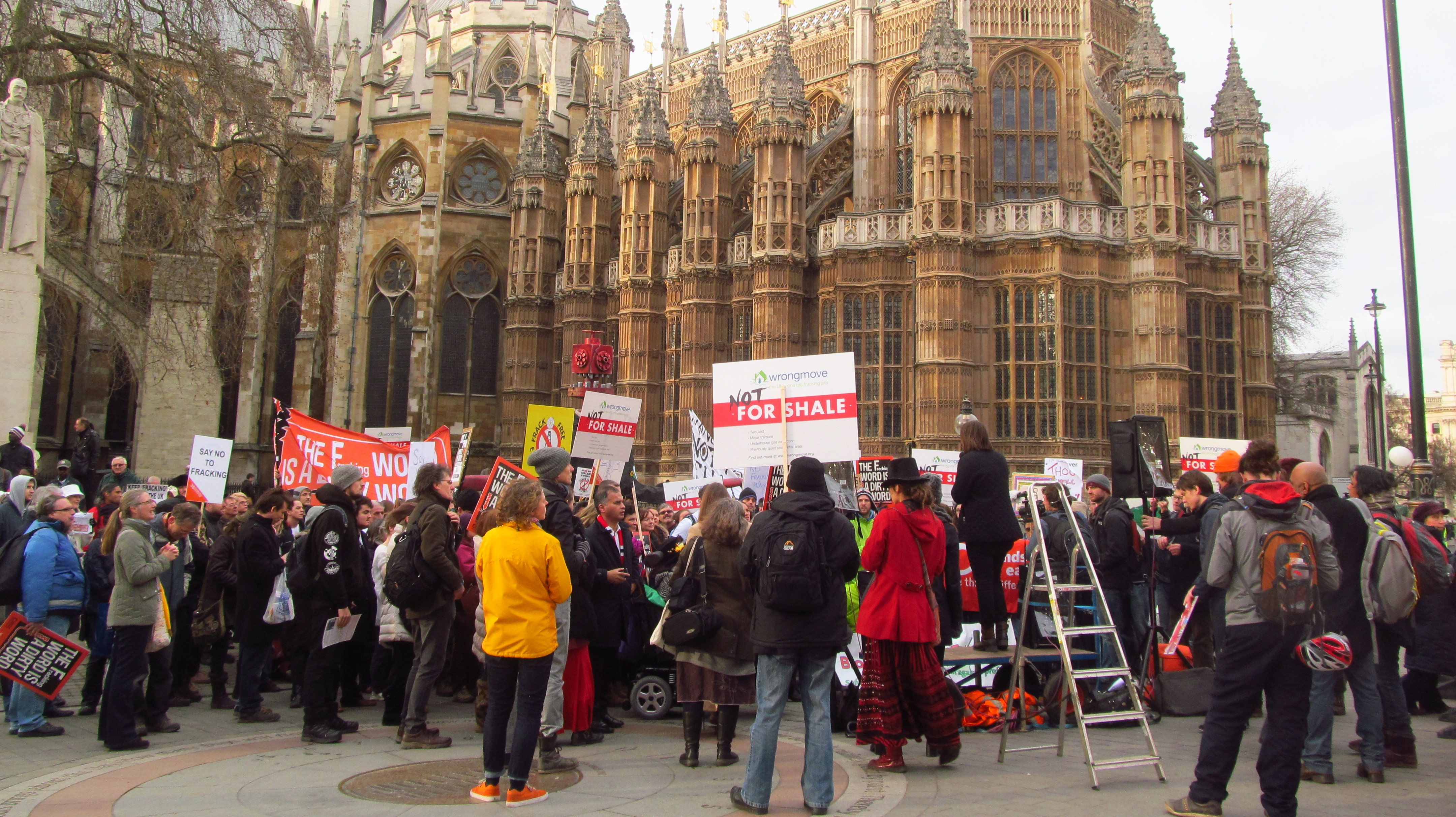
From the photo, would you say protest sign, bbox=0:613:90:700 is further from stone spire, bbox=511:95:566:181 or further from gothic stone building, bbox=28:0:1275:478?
stone spire, bbox=511:95:566:181

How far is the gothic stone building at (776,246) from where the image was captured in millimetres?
23453

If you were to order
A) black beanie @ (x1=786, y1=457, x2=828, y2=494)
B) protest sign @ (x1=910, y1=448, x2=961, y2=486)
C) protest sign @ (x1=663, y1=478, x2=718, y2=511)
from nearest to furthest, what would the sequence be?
black beanie @ (x1=786, y1=457, x2=828, y2=494), protest sign @ (x1=663, y1=478, x2=718, y2=511), protest sign @ (x1=910, y1=448, x2=961, y2=486)

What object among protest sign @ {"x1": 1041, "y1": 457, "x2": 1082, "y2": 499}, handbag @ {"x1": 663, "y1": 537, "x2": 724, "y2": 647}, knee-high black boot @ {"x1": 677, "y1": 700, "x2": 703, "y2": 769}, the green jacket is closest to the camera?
handbag @ {"x1": 663, "y1": 537, "x2": 724, "y2": 647}

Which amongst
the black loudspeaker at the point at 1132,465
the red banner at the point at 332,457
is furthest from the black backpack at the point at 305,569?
the black loudspeaker at the point at 1132,465

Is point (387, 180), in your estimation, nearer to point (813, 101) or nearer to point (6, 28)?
point (813, 101)

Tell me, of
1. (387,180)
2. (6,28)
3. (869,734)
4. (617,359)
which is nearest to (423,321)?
(387,180)

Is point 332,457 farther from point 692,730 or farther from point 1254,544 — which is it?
point 1254,544

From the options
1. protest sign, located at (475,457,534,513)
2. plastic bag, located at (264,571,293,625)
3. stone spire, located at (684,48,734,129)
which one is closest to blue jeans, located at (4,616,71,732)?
plastic bag, located at (264,571,293,625)

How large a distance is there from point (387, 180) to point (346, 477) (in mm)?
30938

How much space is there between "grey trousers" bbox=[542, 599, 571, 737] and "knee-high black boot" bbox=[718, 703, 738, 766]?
1.09m

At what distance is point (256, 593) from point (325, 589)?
87cm

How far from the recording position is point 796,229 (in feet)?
85.5

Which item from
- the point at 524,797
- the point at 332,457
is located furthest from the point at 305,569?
the point at 332,457

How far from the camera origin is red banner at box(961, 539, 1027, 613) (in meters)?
9.23
